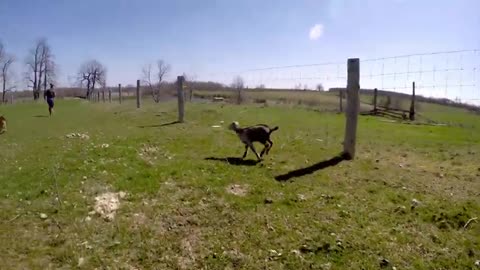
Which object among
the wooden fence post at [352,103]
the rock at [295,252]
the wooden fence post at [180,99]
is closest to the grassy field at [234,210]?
the rock at [295,252]

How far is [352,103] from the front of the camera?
11.1 meters

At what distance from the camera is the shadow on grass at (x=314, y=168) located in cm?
910

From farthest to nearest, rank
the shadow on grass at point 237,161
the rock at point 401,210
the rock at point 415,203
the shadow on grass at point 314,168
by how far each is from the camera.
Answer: the shadow on grass at point 237,161 < the shadow on grass at point 314,168 < the rock at point 415,203 < the rock at point 401,210

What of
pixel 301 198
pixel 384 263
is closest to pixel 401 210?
pixel 301 198

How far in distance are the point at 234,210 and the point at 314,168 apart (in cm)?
326

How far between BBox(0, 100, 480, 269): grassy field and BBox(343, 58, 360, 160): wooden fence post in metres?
0.37

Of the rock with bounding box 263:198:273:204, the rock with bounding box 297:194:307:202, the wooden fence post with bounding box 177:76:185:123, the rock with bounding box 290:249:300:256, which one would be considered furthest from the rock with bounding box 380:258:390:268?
the wooden fence post with bounding box 177:76:185:123

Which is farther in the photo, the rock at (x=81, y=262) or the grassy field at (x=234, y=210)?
the grassy field at (x=234, y=210)

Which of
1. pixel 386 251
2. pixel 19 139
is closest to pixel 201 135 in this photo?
pixel 19 139

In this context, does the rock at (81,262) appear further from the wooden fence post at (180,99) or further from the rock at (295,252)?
the wooden fence post at (180,99)

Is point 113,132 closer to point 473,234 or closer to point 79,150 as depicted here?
point 79,150

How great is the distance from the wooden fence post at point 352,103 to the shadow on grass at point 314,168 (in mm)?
171

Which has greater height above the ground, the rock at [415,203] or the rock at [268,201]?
the rock at [415,203]

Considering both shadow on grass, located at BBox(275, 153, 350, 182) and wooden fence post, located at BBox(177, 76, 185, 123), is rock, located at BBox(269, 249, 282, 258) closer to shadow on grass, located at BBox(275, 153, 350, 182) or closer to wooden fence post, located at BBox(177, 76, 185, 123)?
shadow on grass, located at BBox(275, 153, 350, 182)
